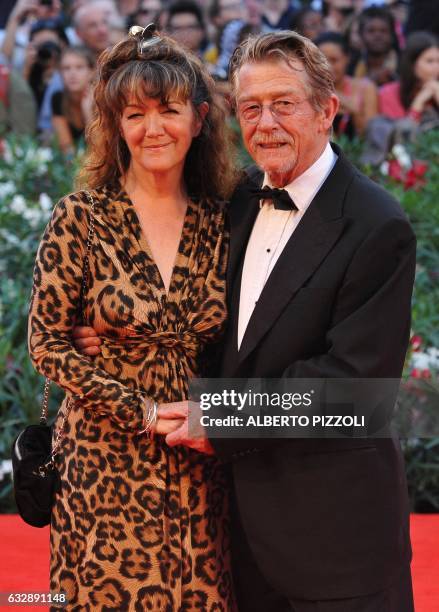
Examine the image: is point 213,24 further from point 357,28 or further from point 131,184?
point 131,184

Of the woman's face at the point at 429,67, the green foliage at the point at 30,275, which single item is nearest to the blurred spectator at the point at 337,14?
the woman's face at the point at 429,67

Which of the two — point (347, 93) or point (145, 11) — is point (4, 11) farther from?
point (347, 93)

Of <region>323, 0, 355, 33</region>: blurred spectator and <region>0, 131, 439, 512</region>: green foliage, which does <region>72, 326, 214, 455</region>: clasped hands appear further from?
<region>323, 0, 355, 33</region>: blurred spectator

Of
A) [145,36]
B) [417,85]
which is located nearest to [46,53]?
[417,85]

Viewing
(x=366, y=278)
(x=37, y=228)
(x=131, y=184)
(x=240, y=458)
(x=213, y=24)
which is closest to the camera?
(x=366, y=278)

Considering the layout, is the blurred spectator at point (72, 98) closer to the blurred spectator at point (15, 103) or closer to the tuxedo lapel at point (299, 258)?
the blurred spectator at point (15, 103)

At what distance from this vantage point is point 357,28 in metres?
8.12

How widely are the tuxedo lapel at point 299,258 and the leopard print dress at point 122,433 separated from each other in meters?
0.15

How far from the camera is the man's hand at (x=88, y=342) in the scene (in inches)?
105

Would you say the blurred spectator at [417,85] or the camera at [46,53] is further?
the camera at [46,53]

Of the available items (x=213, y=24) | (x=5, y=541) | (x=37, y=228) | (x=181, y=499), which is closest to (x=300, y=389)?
(x=181, y=499)

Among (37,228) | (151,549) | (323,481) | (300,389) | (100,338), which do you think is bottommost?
(151,549)

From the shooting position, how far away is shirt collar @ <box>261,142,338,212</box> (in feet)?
8.84

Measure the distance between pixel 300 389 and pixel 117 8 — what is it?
635 centimetres
